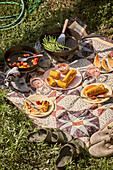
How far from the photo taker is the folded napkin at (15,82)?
4625 millimetres

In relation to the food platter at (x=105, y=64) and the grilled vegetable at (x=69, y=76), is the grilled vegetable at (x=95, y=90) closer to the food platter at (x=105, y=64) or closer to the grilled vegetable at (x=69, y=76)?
the grilled vegetable at (x=69, y=76)

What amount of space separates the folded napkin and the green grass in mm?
257

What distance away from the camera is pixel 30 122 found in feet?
13.5

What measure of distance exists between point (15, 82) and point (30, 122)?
3.02 feet

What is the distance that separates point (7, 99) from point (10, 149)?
3.91 ft

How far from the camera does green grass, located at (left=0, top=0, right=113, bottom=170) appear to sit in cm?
351

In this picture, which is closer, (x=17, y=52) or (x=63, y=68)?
(x=63, y=68)

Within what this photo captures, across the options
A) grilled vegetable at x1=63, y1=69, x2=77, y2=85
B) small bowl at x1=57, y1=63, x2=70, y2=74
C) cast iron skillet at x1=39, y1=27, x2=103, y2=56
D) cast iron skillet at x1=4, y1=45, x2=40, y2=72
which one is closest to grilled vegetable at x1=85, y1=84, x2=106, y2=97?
grilled vegetable at x1=63, y1=69, x2=77, y2=85

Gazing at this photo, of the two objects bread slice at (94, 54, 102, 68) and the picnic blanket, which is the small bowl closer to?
the picnic blanket

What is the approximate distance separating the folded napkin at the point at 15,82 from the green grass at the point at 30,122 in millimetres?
257

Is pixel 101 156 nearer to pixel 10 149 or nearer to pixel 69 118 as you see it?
pixel 69 118

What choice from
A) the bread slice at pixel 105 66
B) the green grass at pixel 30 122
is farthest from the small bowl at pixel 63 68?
the green grass at pixel 30 122

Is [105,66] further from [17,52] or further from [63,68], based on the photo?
[17,52]

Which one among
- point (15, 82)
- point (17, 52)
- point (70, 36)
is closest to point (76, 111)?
point (15, 82)
